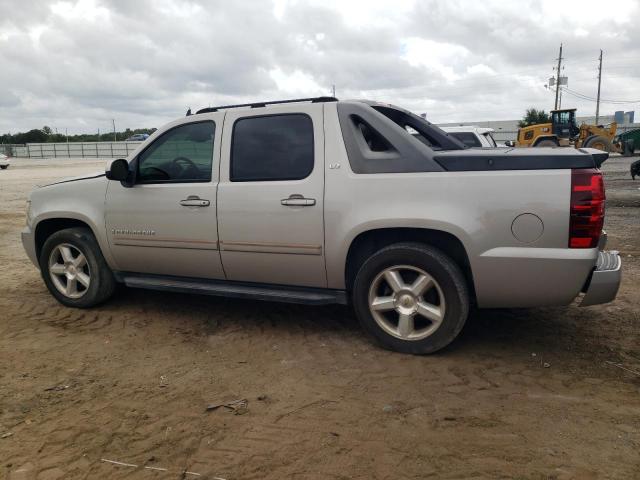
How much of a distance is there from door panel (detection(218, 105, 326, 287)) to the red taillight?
1.69 m

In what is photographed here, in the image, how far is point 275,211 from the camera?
411 centimetres

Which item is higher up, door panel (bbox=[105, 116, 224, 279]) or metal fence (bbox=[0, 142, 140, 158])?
metal fence (bbox=[0, 142, 140, 158])

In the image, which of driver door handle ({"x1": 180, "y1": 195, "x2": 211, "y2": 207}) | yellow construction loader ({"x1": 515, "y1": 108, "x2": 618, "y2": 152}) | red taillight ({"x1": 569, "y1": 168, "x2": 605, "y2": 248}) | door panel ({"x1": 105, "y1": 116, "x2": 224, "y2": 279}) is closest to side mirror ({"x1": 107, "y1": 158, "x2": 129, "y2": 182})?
door panel ({"x1": 105, "y1": 116, "x2": 224, "y2": 279})

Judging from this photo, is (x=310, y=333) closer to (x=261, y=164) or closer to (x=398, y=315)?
(x=398, y=315)

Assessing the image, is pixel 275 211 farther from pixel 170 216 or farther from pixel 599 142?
pixel 599 142

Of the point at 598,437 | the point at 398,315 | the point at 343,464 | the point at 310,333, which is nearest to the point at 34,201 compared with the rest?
the point at 310,333

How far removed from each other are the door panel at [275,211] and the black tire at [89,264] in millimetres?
1408

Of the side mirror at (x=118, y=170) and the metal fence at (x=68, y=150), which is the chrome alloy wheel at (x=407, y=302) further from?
the metal fence at (x=68, y=150)

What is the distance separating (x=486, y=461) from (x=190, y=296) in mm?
3704

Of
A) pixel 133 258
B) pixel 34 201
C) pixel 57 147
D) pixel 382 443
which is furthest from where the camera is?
pixel 57 147

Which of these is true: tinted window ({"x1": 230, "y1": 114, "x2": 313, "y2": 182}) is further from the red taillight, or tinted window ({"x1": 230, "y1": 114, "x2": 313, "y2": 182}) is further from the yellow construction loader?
the yellow construction loader

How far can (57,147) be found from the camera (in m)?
61.7

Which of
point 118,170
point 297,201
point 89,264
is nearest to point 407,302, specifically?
point 297,201

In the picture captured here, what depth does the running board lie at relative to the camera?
413 centimetres
